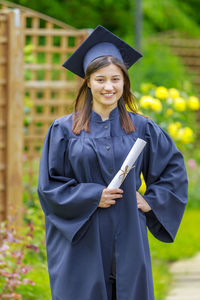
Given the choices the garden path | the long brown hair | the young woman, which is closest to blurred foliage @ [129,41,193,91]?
the garden path

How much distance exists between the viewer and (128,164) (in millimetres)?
2785

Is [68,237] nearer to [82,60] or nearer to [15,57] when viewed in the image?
[82,60]

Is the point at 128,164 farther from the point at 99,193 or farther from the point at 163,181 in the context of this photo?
the point at 163,181

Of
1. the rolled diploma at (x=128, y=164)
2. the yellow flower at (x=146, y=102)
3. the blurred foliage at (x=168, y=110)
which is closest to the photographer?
the rolled diploma at (x=128, y=164)

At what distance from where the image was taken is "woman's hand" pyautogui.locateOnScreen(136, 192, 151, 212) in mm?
2922

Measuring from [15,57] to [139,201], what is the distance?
2647mm

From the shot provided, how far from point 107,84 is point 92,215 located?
0.58m

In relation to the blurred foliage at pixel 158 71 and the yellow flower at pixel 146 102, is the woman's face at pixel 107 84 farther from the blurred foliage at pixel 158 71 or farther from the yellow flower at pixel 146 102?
the blurred foliage at pixel 158 71

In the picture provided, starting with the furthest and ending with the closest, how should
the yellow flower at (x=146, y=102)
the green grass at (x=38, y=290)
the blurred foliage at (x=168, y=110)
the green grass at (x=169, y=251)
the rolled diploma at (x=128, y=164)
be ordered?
1. the blurred foliage at (x=168, y=110)
2. the yellow flower at (x=146, y=102)
3. the green grass at (x=169, y=251)
4. the green grass at (x=38, y=290)
5. the rolled diploma at (x=128, y=164)

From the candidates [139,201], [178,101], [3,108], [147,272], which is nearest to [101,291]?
[147,272]

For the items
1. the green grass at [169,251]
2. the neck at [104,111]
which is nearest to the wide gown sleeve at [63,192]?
the neck at [104,111]

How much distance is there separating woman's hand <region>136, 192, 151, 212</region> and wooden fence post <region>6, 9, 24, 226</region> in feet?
7.78

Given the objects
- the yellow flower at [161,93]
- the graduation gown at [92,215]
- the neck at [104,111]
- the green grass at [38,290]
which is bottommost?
the green grass at [38,290]

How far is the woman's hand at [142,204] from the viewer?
2922 millimetres
